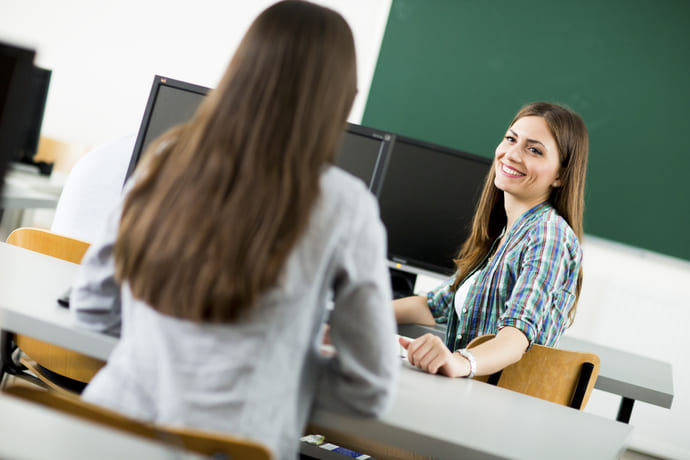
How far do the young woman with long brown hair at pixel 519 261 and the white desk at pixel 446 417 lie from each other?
0.12 metres

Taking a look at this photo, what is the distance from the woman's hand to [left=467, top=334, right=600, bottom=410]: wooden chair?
0.28 metres

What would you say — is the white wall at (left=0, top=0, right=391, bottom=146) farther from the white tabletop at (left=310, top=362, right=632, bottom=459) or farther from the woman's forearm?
the white tabletop at (left=310, top=362, right=632, bottom=459)

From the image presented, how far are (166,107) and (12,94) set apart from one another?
3.61 feet

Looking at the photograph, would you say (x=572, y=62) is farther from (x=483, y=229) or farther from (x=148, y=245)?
(x=148, y=245)

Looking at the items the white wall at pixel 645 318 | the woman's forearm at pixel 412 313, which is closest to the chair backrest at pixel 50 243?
the woman's forearm at pixel 412 313

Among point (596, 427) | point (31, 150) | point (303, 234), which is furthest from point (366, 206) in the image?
point (31, 150)

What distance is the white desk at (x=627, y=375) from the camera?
1913 millimetres


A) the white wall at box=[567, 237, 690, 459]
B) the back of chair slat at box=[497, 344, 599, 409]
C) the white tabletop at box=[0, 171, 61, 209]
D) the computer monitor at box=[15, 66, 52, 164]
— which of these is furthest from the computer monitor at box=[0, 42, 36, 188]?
the white wall at box=[567, 237, 690, 459]

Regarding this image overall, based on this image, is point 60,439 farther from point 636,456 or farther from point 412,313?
point 636,456

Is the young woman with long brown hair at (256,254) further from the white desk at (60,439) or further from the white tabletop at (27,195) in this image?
the white tabletop at (27,195)

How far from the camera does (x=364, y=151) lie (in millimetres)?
1889

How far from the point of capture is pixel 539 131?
6.29ft

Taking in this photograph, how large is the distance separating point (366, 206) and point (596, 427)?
672 mm

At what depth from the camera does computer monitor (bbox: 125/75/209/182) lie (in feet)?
6.30
